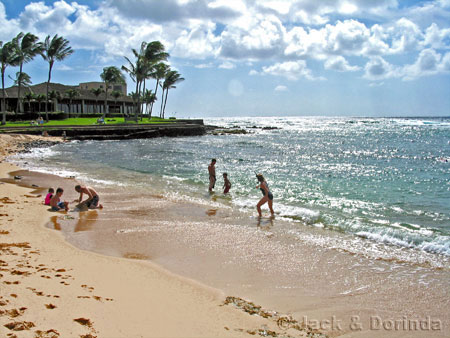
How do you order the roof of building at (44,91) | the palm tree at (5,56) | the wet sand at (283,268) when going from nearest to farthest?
the wet sand at (283,268) → the palm tree at (5,56) → the roof of building at (44,91)

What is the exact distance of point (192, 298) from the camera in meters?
5.45

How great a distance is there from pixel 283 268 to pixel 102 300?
10.9 feet

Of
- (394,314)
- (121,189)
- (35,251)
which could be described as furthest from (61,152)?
(394,314)

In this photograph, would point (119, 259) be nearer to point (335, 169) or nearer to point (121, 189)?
point (121, 189)

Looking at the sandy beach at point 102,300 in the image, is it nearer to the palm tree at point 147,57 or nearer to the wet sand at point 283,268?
the wet sand at point 283,268

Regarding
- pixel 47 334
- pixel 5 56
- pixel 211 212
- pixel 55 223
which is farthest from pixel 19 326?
pixel 5 56

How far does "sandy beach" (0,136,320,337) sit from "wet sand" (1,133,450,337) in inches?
14.6

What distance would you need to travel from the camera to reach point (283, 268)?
22.4 ft

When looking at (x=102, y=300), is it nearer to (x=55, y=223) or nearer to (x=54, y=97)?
(x=55, y=223)

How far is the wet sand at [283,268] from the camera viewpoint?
5129 millimetres

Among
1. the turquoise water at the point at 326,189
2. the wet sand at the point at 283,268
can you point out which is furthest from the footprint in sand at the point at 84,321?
the turquoise water at the point at 326,189

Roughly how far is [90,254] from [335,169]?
20.1 meters

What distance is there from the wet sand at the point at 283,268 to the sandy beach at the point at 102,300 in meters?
0.37

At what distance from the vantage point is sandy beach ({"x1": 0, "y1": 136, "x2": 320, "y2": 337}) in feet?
13.6
